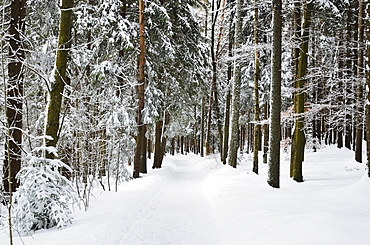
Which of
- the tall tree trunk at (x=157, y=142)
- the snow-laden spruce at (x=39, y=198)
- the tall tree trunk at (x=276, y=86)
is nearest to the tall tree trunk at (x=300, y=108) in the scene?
the tall tree trunk at (x=276, y=86)

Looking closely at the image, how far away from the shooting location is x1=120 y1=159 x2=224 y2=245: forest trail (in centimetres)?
539

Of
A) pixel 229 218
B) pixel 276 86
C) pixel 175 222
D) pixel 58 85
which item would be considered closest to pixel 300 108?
pixel 276 86

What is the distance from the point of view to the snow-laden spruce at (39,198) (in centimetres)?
471

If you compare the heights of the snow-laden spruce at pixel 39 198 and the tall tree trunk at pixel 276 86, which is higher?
the tall tree trunk at pixel 276 86

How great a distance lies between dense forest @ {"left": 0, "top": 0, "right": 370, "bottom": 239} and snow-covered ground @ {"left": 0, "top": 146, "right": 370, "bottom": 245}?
68 centimetres

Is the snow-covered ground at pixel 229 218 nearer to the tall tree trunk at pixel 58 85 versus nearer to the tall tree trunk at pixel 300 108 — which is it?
the tall tree trunk at pixel 300 108

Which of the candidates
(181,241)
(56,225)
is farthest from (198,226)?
(56,225)

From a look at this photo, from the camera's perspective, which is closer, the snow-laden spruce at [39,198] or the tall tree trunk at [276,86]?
the snow-laden spruce at [39,198]

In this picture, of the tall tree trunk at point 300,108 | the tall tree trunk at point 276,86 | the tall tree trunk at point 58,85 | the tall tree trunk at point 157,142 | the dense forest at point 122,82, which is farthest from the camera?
the tall tree trunk at point 157,142

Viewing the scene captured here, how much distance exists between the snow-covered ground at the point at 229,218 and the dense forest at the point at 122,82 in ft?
2.23

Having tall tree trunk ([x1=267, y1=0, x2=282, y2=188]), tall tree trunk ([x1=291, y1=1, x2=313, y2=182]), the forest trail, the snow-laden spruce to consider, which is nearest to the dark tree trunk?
the forest trail

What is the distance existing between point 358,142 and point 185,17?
37.6 ft

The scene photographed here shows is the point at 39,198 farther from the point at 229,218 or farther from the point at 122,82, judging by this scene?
the point at 122,82

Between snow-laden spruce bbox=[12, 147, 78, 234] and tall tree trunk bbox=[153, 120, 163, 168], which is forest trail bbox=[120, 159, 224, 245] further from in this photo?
tall tree trunk bbox=[153, 120, 163, 168]
